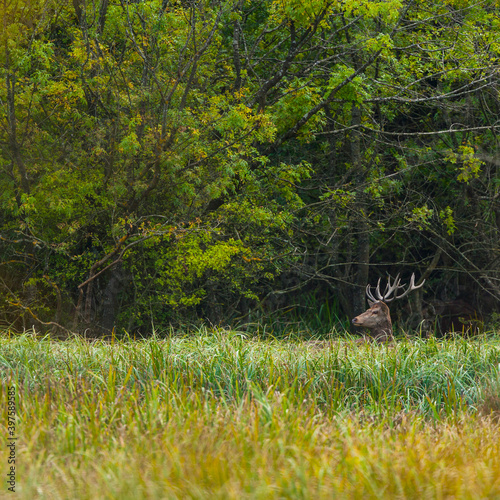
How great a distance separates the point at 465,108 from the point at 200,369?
954 centimetres

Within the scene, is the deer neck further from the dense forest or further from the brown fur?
the dense forest

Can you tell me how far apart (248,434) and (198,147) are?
6627mm

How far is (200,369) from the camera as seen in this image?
6.48 m

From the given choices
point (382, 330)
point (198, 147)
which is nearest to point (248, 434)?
point (382, 330)

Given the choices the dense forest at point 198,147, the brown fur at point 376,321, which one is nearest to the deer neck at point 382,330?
the brown fur at point 376,321

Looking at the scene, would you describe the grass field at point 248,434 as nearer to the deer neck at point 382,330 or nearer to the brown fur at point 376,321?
the deer neck at point 382,330

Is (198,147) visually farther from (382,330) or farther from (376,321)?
(382,330)

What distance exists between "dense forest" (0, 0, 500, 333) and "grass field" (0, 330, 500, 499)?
141 inches

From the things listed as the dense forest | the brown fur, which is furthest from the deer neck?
the dense forest

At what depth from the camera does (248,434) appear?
4.00 metres

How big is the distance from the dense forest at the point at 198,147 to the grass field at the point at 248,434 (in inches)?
141

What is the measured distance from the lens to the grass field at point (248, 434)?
327 centimetres

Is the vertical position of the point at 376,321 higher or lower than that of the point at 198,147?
lower

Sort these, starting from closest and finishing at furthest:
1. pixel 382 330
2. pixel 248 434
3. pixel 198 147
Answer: pixel 248 434
pixel 382 330
pixel 198 147
